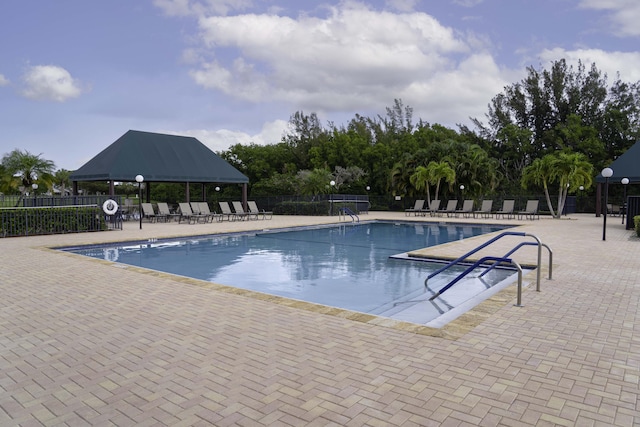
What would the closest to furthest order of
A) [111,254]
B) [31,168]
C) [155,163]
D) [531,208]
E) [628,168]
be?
[111,254]
[628,168]
[155,163]
[531,208]
[31,168]

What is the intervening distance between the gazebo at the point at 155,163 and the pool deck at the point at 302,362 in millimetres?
15283

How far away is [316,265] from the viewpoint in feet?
32.3

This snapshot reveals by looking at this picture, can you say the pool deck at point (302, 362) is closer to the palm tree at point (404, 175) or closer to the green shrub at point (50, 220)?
the green shrub at point (50, 220)

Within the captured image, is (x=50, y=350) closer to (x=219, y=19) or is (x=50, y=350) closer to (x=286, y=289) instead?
(x=286, y=289)

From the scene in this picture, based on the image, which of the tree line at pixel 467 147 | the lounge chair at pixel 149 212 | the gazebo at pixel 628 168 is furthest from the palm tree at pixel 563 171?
the lounge chair at pixel 149 212

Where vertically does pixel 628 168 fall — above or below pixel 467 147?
below

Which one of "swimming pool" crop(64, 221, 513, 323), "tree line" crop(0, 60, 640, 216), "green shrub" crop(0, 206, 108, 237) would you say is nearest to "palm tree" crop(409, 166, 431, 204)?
"tree line" crop(0, 60, 640, 216)

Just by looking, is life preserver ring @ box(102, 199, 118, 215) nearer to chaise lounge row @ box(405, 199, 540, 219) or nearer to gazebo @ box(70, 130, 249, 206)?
gazebo @ box(70, 130, 249, 206)

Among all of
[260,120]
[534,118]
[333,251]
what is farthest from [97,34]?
[534,118]

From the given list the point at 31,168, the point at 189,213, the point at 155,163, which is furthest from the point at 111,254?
the point at 31,168

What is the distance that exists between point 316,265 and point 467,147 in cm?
2193

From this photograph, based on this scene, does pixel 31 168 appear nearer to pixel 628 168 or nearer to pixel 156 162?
pixel 156 162

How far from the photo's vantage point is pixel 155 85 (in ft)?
64.4

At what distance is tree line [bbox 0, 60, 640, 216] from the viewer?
2822cm
